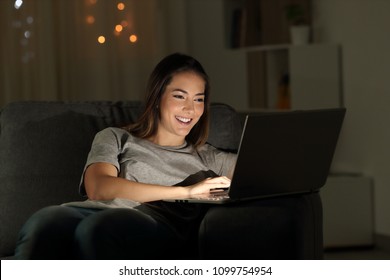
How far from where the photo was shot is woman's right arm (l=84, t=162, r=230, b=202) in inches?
90.1

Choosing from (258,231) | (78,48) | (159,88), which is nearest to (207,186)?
(258,231)

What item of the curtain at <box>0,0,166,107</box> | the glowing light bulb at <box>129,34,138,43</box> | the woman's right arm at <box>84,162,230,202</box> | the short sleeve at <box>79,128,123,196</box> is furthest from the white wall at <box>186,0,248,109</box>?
the woman's right arm at <box>84,162,230,202</box>

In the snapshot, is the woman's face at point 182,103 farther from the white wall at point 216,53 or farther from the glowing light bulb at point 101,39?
the glowing light bulb at point 101,39

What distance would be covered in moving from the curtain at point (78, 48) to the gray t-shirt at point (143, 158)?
2263 mm

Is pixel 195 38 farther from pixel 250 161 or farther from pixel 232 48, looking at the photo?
pixel 250 161

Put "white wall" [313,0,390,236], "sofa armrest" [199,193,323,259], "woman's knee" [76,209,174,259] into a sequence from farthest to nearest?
"white wall" [313,0,390,236], "sofa armrest" [199,193,323,259], "woman's knee" [76,209,174,259]

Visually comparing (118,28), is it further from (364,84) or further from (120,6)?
(364,84)

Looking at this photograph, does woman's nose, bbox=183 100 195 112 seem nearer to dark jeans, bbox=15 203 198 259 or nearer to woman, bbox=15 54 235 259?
woman, bbox=15 54 235 259

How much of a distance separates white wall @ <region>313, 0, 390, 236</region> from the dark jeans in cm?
219

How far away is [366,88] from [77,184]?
2136 millimetres

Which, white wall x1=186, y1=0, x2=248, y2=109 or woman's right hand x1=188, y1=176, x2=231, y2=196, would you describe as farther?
white wall x1=186, y1=0, x2=248, y2=109

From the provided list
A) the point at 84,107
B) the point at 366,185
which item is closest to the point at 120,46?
the point at 366,185

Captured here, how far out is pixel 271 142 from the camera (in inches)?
87.7
